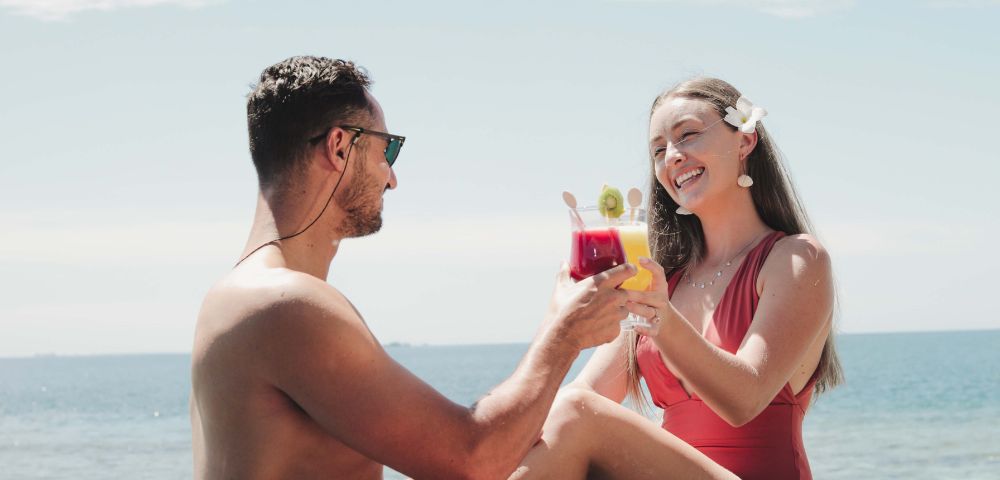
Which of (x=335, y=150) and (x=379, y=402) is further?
(x=335, y=150)

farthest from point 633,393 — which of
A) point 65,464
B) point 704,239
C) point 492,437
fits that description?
point 65,464

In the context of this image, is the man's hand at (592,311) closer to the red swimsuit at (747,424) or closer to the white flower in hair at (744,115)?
the red swimsuit at (747,424)

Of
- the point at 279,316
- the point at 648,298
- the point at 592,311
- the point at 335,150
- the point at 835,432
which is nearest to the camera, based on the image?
the point at 279,316

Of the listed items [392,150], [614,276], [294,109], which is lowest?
[614,276]

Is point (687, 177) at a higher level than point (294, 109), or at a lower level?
lower

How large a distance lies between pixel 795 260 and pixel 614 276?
1.12m

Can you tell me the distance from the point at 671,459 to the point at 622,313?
0.55 metres

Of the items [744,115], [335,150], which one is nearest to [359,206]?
[335,150]

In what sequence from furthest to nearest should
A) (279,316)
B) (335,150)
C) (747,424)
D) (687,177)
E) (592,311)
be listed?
(687,177)
(747,424)
(592,311)
(335,150)
(279,316)

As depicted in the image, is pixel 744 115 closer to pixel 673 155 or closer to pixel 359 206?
pixel 673 155

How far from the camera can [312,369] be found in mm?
2811

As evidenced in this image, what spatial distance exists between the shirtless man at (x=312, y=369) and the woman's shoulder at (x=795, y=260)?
135 centimetres

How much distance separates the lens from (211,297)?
2959mm

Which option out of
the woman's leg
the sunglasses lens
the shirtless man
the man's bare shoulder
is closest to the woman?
the woman's leg
